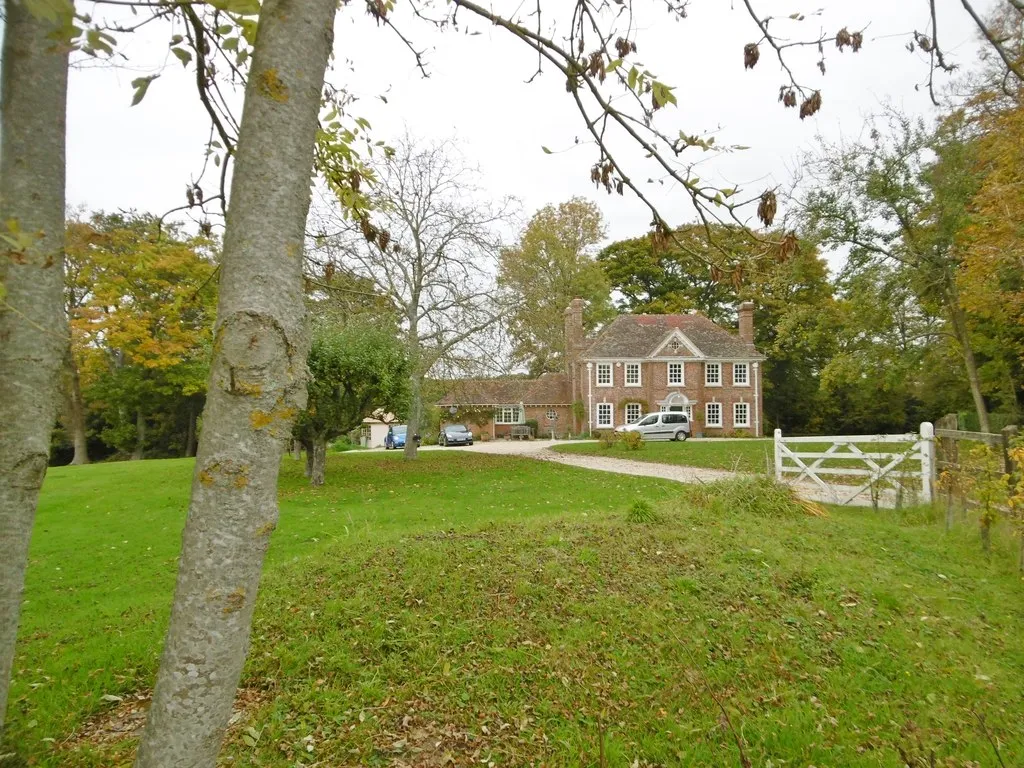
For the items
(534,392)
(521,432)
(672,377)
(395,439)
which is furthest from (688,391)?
(395,439)

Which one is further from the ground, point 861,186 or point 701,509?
point 861,186

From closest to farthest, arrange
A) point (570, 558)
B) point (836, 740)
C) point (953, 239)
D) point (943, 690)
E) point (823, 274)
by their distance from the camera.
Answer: point (836, 740)
point (943, 690)
point (570, 558)
point (953, 239)
point (823, 274)

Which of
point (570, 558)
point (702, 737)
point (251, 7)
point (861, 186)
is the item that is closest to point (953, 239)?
point (861, 186)

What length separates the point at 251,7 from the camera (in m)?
1.72

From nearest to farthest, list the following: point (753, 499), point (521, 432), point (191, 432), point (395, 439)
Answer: point (753, 499)
point (191, 432)
point (395, 439)
point (521, 432)

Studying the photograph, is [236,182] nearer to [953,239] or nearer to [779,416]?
[953,239]

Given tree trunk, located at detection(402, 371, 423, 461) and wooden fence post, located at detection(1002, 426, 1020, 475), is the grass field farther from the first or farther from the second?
tree trunk, located at detection(402, 371, 423, 461)

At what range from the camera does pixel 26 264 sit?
1926mm

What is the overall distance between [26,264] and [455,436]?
3332cm

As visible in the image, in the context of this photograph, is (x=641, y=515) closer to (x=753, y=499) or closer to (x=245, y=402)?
(x=753, y=499)

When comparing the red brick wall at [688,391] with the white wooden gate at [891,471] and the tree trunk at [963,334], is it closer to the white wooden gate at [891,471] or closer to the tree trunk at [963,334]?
the tree trunk at [963,334]

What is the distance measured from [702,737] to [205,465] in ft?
9.91

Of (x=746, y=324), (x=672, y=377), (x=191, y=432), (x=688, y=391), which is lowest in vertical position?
(x=191, y=432)

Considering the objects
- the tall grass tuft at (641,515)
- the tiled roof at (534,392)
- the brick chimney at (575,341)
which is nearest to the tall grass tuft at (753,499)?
the tall grass tuft at (641,515)
